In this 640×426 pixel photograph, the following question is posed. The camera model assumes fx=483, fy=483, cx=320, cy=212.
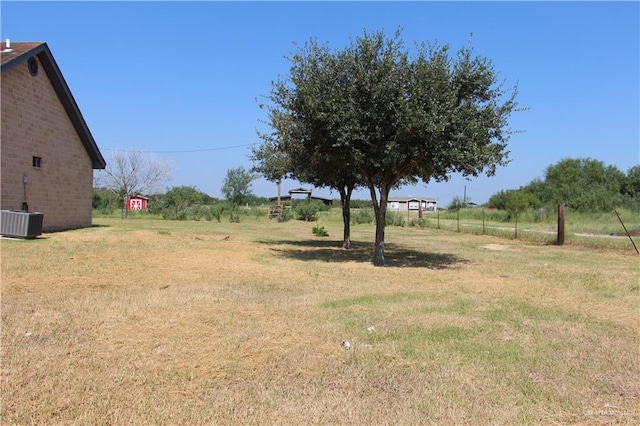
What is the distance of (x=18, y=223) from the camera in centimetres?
1714

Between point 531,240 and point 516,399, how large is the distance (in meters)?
23.1

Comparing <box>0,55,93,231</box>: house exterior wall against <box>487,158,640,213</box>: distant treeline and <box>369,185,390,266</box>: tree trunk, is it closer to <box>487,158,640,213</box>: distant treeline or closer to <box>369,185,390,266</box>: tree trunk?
<box>369,185,390,266</box>: tree trunk

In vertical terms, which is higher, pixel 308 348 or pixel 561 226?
pixel 561 226

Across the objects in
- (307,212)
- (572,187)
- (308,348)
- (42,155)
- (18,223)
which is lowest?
(308,348)

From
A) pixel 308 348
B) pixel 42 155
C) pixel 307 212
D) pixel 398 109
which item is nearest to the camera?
pixel 308 348

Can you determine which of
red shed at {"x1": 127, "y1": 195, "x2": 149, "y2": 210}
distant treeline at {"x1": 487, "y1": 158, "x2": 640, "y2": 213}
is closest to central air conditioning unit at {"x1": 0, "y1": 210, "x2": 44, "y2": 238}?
distant treeline at {"x1": 487, "y1": 158, "x2": 640, "y2": 213}

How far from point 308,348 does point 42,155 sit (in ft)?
65.5

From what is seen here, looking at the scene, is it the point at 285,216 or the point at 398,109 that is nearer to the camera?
the point at 398,109

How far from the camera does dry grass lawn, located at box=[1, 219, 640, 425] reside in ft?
13.2

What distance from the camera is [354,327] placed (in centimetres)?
663

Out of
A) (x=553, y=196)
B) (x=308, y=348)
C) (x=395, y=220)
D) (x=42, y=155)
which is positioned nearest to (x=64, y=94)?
(x=42, y=155)

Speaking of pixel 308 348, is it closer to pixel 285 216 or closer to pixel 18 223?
pixel 18 223

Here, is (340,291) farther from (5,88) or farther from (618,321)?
(5,88)

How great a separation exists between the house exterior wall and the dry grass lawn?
31.5 feet
